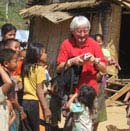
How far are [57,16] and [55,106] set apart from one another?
8.23m

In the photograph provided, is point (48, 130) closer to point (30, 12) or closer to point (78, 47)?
point (78, 47)

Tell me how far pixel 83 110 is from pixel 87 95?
207 mm

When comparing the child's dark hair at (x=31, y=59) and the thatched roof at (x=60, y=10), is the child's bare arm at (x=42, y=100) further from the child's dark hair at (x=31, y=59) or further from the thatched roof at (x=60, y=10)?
the thatched roof at (x=60, y=10)

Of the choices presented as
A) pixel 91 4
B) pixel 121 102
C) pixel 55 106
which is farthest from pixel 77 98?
pixel 91 4

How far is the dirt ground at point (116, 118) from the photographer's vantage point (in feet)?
28.7

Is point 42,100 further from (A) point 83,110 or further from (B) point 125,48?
(B) point 125,48

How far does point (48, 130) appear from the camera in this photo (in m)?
6.39

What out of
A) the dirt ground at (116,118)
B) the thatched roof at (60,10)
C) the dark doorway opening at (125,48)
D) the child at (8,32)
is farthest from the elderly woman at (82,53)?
the dark doorway opening at (125,48)

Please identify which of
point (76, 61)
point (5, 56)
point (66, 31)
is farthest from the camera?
point (66, 31)

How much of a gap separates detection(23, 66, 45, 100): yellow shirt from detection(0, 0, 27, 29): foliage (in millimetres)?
34663

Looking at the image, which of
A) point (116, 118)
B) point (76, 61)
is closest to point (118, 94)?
point (116, 118)

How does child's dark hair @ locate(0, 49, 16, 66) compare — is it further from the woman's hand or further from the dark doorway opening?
the dark doorway opening

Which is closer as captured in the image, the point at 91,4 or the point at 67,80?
the point at 67,80

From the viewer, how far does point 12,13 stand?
46.4 metres
